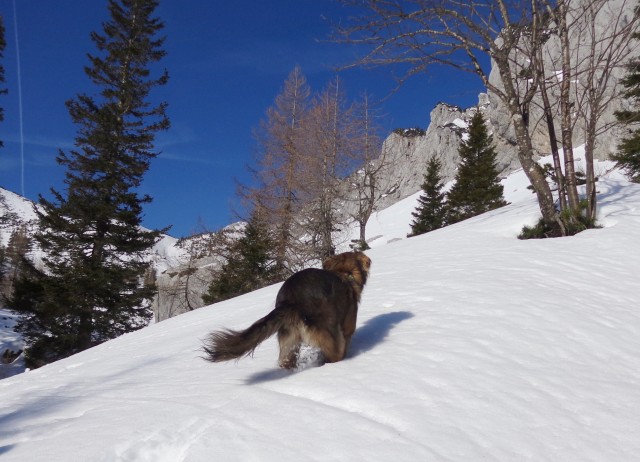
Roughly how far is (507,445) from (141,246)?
18003mm

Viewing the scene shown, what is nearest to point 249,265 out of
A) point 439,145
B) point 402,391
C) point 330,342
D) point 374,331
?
point 374,331

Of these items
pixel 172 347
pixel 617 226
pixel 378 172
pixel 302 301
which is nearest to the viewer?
pixel 302 301

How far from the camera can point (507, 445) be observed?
7.83 feet

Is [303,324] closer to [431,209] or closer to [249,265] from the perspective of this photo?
[249,265]

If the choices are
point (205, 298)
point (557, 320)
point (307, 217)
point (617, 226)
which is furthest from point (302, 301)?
point (205, 298)

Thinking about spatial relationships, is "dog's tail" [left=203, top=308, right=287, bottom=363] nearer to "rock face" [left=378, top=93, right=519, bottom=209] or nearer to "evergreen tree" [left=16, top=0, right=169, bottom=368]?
"evergreen tree" [left=16, top=0, right=169, bottom=368]

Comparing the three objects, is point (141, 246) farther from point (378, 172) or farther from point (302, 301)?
point (302, 301)

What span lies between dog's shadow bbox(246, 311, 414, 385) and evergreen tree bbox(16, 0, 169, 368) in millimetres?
14954

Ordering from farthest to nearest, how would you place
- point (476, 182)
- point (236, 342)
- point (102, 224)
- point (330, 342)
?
point (476, 182) → point (102, 224) → point (330, 342) → point (236, 342)

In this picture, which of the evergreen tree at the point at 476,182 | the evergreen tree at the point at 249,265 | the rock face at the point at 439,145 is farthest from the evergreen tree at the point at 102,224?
the rock face at the point at 439,145

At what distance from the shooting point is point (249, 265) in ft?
65.4

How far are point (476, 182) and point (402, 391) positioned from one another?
27894 millimetres

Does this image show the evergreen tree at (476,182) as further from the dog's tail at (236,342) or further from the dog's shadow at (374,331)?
the dog's tail at (236,342)

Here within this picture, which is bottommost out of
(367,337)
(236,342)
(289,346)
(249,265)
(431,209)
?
(367,337)
